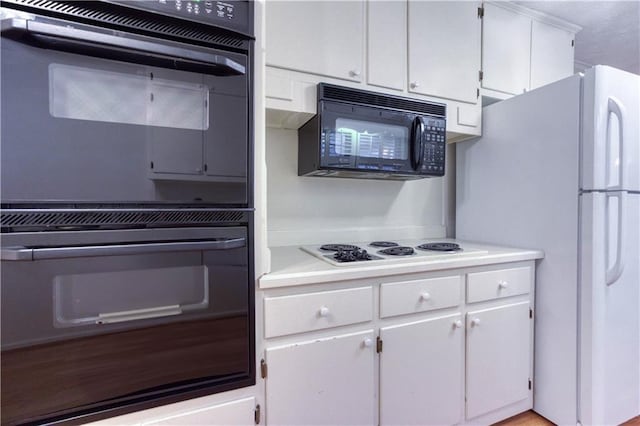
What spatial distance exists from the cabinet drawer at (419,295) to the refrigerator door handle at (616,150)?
2.75 ft

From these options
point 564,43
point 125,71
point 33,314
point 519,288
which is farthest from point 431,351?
point 564,43

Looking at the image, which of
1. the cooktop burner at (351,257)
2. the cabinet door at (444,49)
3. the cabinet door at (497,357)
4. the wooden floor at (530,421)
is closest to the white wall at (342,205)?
the cooktop burner at (351,257)

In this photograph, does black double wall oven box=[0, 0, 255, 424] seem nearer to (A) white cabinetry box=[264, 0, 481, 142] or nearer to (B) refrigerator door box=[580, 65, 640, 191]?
(A) white cabinetry box=[264, 0, 481, 142]

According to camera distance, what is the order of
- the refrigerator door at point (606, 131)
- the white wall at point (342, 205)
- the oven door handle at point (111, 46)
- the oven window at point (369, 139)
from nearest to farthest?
the oven door handle at point (111, 46)
the refrigerator door at point (606, 131)
the oven window at point (369, 139)
the white wall at point (342, 205)

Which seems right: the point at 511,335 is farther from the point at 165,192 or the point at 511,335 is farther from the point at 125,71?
the point at 125,71

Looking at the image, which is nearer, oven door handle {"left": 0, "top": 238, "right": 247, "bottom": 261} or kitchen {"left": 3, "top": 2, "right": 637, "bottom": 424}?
oven door handle {"left": 0, "top": 238, "right": 247, "bottom": 261}

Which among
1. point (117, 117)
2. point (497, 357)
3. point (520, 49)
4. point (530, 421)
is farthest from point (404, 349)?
point (520, 49)

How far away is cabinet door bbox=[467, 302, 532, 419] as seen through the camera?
54.9 inches

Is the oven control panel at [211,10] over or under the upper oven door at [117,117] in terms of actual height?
over

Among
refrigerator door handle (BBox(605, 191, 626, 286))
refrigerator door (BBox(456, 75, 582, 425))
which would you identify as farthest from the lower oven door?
refrigerator door handle (BBox(605, 191, 626, 286))

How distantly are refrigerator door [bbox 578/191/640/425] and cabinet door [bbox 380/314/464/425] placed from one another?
1.90 feet

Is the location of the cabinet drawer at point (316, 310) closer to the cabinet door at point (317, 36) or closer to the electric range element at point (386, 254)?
the electric range element at point (386, 254)

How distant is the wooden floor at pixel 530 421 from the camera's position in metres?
1.52

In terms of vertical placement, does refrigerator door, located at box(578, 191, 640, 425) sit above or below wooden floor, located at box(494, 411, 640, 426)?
above
